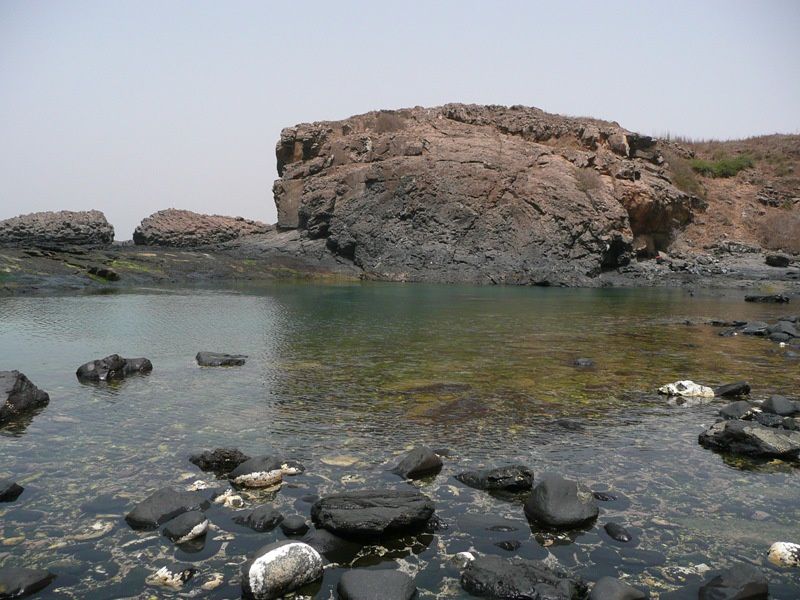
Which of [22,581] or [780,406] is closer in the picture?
[22,581]

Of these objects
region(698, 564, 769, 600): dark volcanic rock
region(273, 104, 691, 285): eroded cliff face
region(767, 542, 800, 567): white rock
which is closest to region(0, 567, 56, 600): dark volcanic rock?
region(698, 564, 769, 600): dark volcanic rock

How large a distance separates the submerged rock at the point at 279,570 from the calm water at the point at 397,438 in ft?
0.55

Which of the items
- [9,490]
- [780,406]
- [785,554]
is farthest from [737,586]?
[9,490]

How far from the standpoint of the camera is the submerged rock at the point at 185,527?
5.54 meters

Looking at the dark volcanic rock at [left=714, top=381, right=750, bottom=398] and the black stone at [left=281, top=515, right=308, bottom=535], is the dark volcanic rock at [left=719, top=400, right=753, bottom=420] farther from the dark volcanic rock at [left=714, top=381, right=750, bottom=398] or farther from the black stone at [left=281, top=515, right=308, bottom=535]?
the black stone at [left=281, top=515, right=308, bottom=535]

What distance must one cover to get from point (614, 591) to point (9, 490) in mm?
6065

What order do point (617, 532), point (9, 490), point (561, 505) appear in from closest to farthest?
1. point (617, 532)
2. point (561, 505)
3. point (9, 490)

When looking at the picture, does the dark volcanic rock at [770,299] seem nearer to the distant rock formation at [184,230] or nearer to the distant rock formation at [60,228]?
the distant rock formation at [184,230]

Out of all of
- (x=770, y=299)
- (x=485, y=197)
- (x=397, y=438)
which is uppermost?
(x=485, y=197)

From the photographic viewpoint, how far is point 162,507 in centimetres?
598

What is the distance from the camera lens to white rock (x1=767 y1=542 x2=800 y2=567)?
17.1ft

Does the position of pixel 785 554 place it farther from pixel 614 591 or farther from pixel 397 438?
pixel 397 438

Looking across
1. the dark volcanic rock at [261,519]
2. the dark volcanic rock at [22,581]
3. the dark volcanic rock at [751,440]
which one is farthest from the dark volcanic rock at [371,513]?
the dark volcanic rock at [751,440]

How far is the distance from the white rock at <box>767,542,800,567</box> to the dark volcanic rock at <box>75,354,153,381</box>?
11.7 meters
